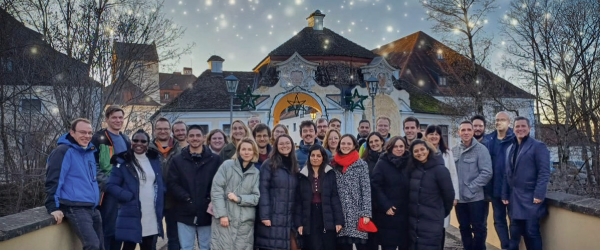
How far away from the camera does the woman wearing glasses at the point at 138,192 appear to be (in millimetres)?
5102

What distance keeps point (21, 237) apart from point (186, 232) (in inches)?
70.2

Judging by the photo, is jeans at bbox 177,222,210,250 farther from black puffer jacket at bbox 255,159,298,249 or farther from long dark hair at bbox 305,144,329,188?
long dark hair at bbox 305,144,329,188

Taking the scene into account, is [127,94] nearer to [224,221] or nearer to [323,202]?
[224,221]

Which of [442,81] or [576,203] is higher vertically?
[442,81]

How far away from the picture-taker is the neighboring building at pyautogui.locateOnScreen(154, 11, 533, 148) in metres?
23.0

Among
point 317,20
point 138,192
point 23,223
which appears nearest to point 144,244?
point 138,192

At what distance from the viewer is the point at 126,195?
5.08 m

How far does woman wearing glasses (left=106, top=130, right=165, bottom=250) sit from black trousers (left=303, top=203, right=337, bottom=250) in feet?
5.63

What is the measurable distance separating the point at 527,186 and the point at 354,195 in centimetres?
205

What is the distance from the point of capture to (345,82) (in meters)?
25.0

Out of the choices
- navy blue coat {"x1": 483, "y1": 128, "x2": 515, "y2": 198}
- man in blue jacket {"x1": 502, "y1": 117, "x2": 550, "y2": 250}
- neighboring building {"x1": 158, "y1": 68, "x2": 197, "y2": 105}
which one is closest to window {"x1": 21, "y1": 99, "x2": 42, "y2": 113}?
navy blue coat {"x1": 483, "y1": 128, "x2": 515, "y2": 198}

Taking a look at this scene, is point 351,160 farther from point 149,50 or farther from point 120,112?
point 149,50

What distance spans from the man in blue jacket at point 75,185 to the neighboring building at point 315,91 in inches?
650

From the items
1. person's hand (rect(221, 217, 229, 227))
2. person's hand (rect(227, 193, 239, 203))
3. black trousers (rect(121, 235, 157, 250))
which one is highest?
person's hand (rect(227, 193, 239, 203))
